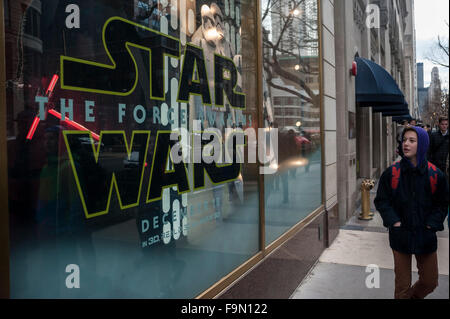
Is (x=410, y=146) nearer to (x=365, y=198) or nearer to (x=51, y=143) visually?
(x=51, y=143)

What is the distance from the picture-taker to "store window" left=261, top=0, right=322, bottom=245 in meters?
4.83

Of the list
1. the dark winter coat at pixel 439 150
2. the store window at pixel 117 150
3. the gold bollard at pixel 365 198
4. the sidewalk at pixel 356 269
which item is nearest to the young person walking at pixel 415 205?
the sidewalk at pixel 356 269

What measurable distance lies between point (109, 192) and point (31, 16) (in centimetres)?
96

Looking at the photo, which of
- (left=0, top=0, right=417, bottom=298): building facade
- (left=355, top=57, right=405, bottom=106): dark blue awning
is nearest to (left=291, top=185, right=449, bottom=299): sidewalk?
(left=0, top=0, right=417, bottom=298): building facade

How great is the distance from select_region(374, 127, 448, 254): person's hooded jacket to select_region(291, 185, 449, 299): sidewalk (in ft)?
4.19

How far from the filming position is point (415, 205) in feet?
11.9

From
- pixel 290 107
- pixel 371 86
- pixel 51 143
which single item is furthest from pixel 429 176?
pixel 371 86

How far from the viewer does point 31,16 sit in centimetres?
186

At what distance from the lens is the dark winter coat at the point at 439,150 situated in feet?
30.5

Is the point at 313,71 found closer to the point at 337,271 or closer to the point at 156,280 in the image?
the point at 337,271

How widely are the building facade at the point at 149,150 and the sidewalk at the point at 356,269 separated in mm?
341

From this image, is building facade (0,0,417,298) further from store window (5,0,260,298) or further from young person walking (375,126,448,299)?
young person walking (375,126,448,299)

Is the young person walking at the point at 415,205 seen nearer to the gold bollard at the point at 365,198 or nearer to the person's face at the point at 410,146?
the person's face at the point at 410,146

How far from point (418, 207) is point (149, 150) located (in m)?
2.39
